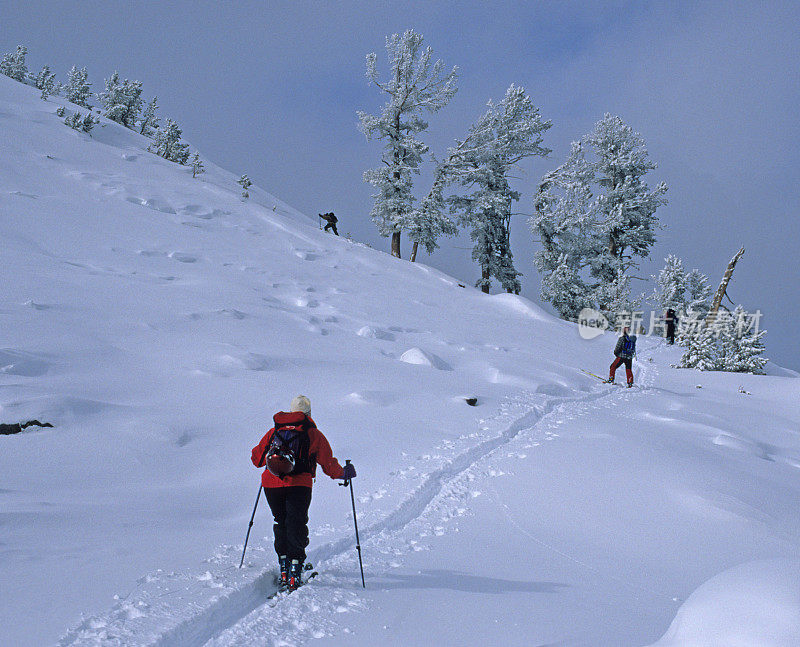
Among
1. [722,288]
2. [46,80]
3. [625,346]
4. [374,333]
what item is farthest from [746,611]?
[46,80]

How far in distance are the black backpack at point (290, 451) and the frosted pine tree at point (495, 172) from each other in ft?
86.7

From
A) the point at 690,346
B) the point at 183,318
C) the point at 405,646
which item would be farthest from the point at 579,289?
the point at 405,646

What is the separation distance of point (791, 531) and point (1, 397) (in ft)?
32.2

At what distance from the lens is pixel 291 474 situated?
423cm

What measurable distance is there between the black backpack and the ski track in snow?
907mm

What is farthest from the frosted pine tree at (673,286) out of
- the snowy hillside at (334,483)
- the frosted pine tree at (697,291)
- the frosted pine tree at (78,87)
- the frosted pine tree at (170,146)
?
the frosted pine tree at (78,87)

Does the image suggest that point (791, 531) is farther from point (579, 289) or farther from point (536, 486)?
point (579, 289)

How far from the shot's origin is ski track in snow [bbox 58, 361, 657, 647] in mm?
3270

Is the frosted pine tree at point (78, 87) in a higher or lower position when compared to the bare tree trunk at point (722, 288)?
higher

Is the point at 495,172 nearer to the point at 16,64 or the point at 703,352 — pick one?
the point at 703,352

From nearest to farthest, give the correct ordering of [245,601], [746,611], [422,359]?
[746,611] → [245,601] → [422,359]

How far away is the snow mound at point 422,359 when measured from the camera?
11844mm

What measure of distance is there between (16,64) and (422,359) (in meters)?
46.5

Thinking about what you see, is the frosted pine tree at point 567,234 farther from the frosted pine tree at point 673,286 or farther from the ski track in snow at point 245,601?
the ski track in snow at point 245,601
